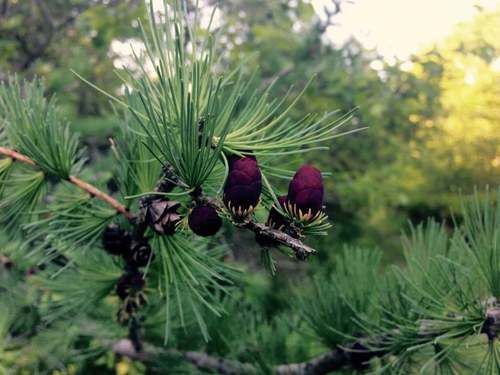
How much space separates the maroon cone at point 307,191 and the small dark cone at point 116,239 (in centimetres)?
25

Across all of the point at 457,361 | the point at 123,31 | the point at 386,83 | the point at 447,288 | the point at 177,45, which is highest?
the point at 123,31

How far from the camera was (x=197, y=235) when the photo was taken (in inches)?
17.0

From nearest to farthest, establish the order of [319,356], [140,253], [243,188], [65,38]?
[243,188] < [140,253] < [319,356] < [65,38]

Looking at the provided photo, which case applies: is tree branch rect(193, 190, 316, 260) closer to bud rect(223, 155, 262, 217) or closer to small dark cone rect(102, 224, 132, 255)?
bud rect(223, 155, 262, 217)

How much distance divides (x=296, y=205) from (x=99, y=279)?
369mm

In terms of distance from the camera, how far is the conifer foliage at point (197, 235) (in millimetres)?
399

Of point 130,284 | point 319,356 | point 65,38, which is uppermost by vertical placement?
point 65,38

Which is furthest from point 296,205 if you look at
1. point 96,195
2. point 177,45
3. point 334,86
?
point 334,86

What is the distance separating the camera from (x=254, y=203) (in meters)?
0.39

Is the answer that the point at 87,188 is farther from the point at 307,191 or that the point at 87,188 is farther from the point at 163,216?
the point at 307,191

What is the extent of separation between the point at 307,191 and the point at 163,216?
0.49ft

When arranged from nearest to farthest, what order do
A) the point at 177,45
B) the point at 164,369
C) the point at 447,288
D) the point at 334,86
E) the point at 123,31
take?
the point at 177,45
the point at 447,288
the point at 164,369
the point at 334,86
the point at 123,31

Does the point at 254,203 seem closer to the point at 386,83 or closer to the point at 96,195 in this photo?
the point at 96,195

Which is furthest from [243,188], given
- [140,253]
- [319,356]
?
[319,356]
